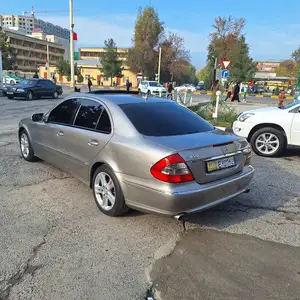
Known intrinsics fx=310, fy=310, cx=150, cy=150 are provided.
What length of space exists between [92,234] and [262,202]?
8.46 feet

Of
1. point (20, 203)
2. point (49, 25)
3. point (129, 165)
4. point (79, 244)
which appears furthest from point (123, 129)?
point (49, 25)

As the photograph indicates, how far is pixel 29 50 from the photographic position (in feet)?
373

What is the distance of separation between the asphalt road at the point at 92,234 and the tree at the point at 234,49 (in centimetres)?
4944

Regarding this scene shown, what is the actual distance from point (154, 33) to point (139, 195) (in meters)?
71.4

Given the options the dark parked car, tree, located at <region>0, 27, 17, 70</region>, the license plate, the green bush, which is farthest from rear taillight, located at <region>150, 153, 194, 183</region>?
tree, located at <region>0, 27, 17, 70</region>

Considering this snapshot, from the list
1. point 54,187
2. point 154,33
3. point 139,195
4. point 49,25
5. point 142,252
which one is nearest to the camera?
point 142,252

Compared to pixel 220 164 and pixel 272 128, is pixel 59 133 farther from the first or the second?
pixel 272 128

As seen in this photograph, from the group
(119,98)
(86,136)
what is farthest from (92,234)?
(119,98)

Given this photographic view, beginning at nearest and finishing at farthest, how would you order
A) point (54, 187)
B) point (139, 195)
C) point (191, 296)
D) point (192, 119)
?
point (191, 296)
point (139, 195)
point (192, 119)
point (54, 187)

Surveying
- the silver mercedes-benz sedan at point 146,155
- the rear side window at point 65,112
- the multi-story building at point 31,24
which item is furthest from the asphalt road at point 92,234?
the multi-story building at point 31,24

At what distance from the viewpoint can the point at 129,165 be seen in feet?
11.6

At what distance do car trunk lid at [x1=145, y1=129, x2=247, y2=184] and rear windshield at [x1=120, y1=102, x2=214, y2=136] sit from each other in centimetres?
19

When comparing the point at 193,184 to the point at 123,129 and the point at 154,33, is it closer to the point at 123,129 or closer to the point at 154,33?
Result: the point at 123,129

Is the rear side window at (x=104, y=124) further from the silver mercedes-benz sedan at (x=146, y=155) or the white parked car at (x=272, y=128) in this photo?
the white parked car at (x=272, y=128)
